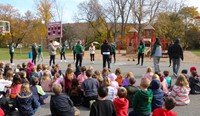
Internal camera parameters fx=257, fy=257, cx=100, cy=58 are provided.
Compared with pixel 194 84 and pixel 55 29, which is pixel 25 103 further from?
pixel 55 29

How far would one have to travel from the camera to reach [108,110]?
464cm

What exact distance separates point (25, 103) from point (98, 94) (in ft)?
7.21

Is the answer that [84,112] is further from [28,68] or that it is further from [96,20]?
[96,20]

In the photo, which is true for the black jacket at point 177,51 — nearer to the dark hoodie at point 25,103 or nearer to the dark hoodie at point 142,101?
the dark hoodie at point 142,101

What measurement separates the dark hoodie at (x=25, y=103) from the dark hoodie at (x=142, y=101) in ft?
8.19

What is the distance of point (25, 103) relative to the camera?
6.12 m

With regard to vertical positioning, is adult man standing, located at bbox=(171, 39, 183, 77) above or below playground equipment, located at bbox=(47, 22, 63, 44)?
below

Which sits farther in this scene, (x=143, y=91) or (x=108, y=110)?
(x=143, y=91)

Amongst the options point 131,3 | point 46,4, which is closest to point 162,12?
point 131,3

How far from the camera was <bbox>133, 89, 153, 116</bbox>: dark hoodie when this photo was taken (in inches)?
212

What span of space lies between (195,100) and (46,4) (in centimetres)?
5754

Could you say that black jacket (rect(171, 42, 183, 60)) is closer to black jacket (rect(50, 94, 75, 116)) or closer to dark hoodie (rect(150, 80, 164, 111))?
dark hoodie (rect(150, 80, 164, 111))

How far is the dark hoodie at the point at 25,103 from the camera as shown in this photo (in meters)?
6.07

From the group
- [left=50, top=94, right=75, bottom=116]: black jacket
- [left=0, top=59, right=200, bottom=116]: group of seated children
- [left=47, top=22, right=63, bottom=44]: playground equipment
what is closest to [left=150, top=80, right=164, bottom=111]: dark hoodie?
[left=0, top=59, right=200, bottom=116]: group of seated children
